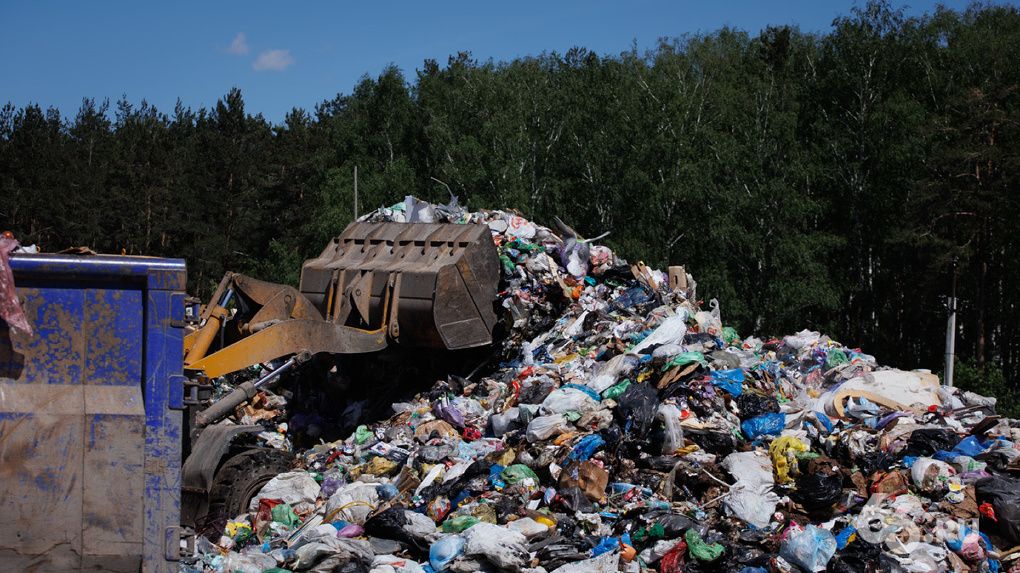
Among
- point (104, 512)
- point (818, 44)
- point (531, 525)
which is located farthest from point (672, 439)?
point (818, 44)

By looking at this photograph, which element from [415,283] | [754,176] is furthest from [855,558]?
[754,176]

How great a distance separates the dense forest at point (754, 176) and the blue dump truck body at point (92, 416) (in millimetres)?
15908

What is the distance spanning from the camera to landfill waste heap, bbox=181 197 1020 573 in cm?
508

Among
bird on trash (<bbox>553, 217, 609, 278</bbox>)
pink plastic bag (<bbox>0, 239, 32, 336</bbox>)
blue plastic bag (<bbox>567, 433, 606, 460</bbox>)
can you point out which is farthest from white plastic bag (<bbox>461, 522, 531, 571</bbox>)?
bird on trash (<bbox>553, 217, 609, 278</bbox>)

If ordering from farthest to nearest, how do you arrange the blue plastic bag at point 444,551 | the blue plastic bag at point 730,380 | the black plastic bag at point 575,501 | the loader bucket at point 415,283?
the loader bucket at point 415,283
the blue plastic bag at point 730,380
the black plastic bag at point 575,501
the blue plastic bag at point 444,551

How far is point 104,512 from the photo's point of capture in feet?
10.4

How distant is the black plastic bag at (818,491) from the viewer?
5.42 meters

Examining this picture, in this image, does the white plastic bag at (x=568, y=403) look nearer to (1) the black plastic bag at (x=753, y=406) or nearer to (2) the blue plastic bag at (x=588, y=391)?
(2) the blue plastic bag at (x=588, y=391)

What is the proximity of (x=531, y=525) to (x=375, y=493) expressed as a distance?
4.52ft

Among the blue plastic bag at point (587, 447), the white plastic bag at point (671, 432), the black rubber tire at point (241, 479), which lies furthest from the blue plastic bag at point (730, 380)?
the black rubber tire at point (241, 479)

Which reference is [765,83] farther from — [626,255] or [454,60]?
[454,60]

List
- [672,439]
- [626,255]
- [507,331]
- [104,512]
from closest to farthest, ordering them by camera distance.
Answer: [104,512], [672,439], [507,331], [626,255]

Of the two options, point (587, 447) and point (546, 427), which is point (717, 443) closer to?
point (587, 447)

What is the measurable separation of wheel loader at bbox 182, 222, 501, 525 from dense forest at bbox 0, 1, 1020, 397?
11116mm
